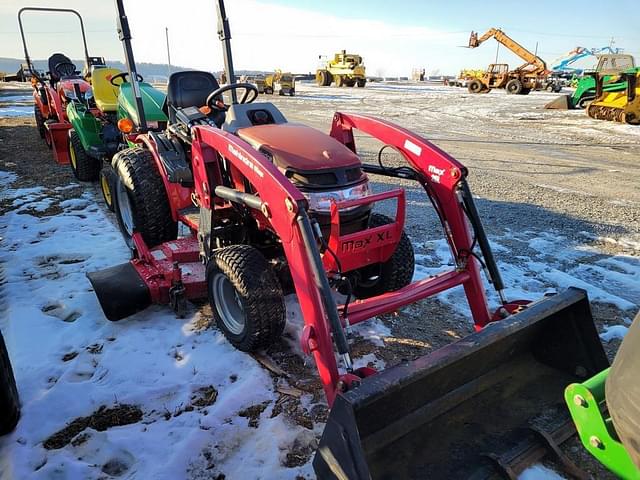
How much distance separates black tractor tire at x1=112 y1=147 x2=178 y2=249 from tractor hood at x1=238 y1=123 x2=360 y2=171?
47.8 inches

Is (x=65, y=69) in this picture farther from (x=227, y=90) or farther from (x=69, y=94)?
(x=227, y=90)

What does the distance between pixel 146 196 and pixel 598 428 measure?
3478 millimetres

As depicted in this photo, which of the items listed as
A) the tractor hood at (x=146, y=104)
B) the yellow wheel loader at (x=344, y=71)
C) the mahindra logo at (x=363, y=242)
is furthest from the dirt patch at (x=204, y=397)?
the yellow wheel loader at (x=344, y=71)

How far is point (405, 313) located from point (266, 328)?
1235 mm

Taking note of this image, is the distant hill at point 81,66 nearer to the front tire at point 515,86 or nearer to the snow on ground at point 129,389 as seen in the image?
the snow on ground at point 129,389

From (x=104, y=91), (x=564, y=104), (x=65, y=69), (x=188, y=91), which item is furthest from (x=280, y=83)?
(x=188, y=91)

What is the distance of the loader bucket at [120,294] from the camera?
3178mm

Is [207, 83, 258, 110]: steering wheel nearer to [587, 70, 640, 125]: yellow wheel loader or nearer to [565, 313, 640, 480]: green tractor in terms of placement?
[565, 313, 640, 480]: green tractor

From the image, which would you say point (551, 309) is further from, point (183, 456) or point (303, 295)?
point (183, 456)

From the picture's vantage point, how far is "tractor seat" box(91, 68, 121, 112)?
277 inches

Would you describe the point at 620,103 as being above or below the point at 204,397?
above

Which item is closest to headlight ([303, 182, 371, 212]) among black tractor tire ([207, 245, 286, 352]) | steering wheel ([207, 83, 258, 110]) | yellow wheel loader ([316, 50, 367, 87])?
black tractor tire ([207, 245, 286, 352])

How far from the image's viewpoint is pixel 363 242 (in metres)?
2.60

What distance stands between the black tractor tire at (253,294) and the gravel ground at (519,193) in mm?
266
